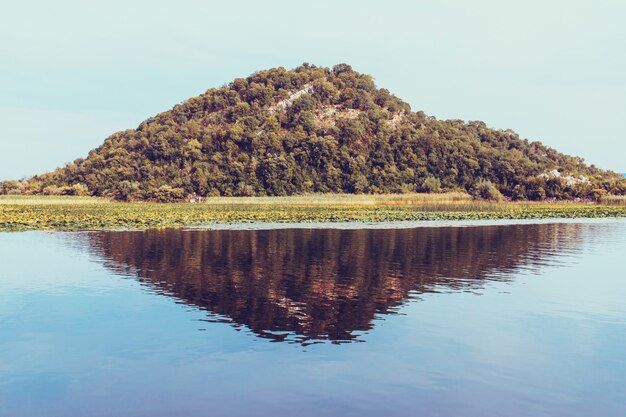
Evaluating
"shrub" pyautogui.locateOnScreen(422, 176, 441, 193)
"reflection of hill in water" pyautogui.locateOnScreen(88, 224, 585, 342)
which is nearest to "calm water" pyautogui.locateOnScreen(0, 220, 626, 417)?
"reflection of hill in water" pyautogui.locateOnScreen(88, 224, 585, 342)

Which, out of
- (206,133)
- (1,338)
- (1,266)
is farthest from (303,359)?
(206,133)

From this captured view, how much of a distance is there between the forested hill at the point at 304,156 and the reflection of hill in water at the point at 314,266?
9328 cm

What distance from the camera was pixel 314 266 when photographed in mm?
32688

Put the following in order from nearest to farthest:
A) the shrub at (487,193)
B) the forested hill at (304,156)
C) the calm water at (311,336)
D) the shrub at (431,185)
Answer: the calm water at (311,336) < the shrub at (487,193) < the shrub at (431,185) < the forested hill at (304,156)

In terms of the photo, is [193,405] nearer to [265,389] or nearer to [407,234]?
[265,389]

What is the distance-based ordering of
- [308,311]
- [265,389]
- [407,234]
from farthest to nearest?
[407,234]
[308,311]
[265,389]

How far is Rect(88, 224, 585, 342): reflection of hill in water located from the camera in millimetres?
21359

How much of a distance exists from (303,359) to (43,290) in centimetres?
1466

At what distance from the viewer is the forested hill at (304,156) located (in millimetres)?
155625

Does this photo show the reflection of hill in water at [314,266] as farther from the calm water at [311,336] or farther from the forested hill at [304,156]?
the forested hill at [304,156]

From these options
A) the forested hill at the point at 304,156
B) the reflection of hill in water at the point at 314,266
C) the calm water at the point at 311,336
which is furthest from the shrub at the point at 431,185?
the calm water at the point at 311,336

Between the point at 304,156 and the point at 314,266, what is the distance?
433ft

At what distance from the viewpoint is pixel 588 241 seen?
48438mm

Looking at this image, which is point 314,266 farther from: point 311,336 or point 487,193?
point 487,193
